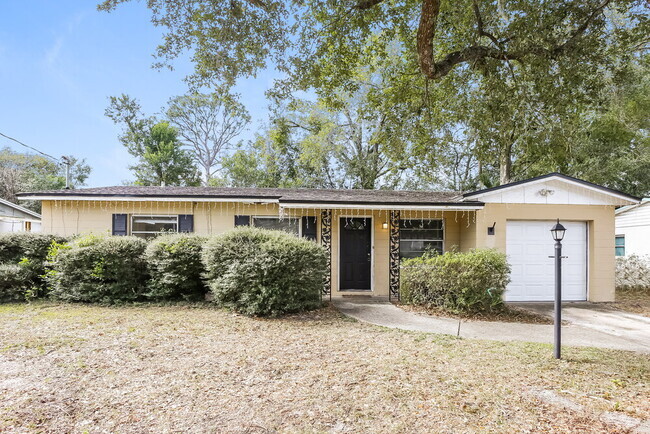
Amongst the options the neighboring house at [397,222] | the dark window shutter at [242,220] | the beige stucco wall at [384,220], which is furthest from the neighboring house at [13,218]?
the dark window shutter at [242,220]

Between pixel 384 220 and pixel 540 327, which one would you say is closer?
pixel 540 327

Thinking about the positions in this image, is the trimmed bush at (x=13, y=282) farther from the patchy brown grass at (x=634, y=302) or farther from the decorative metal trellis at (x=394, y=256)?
the patchy brown grass at (x=634, y=302)

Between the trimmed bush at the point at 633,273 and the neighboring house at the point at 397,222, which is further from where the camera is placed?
the trimmed bush at the point at 633,273

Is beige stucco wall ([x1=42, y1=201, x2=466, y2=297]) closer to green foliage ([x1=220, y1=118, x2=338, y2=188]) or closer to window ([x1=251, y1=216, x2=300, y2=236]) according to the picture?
window ([x1=251, y1=216, x2=300, y2=236])

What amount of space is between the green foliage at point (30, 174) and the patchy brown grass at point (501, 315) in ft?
82.7

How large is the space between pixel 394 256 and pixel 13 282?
8.96m

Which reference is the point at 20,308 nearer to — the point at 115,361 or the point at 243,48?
the point at 115,361

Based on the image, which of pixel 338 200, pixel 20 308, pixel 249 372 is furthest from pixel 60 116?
pixel 249 372

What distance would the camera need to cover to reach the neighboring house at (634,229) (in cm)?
1201

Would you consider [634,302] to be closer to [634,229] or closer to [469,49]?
[634,229]

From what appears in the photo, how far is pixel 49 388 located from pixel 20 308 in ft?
16.9

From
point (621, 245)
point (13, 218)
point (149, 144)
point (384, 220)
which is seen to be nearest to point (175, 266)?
point (384, 220)

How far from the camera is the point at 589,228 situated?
30.3ft

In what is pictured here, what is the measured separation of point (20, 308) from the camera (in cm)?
714
